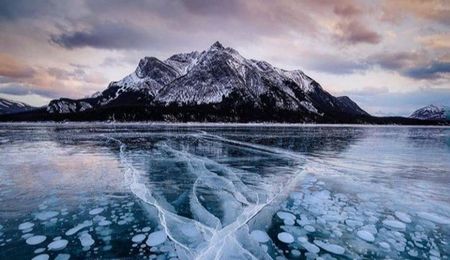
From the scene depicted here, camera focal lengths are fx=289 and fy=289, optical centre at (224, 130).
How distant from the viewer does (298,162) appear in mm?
19406

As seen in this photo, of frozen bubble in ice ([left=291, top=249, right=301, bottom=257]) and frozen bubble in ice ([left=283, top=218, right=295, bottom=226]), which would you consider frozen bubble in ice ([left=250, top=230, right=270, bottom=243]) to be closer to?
frozen bubble in ice ([left=291, top=249, right=301, bottom=257])

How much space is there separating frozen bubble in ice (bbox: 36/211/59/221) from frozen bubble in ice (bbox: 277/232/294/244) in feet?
21.5

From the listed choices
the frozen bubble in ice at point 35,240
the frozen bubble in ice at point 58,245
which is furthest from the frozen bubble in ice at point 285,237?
the frozen bubble in ice at point 35,240

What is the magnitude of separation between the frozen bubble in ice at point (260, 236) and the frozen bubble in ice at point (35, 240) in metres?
5.08

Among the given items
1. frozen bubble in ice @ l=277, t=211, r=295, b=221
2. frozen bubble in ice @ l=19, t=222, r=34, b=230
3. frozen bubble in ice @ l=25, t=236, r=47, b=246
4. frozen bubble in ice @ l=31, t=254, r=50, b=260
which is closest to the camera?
frozen bubble in ice @ l=31, t=254, r=50, b=260

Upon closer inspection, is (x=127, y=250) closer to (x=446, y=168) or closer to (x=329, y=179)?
(x=329, y=179)

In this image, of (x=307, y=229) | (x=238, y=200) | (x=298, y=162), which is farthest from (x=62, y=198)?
(x=298, y=162)

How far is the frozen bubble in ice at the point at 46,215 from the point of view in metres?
8.39

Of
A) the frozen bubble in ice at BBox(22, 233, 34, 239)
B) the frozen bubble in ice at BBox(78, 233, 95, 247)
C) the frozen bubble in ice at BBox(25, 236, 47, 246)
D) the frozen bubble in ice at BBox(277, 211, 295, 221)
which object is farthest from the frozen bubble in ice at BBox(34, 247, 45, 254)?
the frozen bubble in ice at BBox(277, 211, 295, 221)

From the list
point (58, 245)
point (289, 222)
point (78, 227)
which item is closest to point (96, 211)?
point (78, 227)

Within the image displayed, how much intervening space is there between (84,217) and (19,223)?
5.30 feet

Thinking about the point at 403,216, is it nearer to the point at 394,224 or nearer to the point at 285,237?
the point at 394,224

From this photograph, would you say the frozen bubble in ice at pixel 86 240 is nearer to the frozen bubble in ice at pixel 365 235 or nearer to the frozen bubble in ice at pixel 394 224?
the frozen bubble in ice at pixel 365 235

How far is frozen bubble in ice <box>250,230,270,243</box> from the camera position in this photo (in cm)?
710
